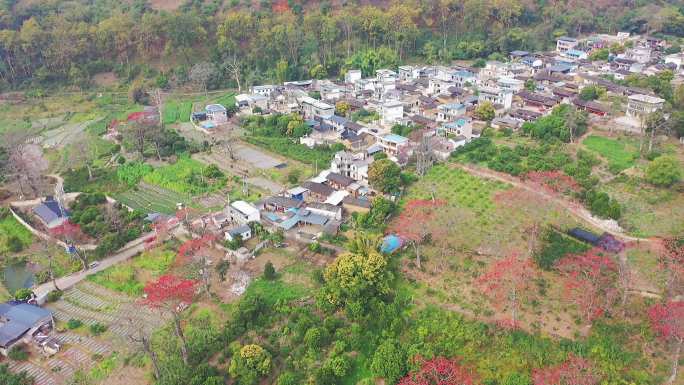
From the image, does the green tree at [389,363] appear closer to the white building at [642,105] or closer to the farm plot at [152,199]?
the farm plot at [152,199]

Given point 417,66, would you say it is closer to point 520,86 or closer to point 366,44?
point 366,44

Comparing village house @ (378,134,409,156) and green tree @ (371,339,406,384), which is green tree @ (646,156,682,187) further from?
green tree @ (371,339,406,384)

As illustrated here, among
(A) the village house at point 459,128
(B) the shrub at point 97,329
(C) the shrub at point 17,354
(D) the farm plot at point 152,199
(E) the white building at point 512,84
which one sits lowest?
(C) the shrub at point 17,354

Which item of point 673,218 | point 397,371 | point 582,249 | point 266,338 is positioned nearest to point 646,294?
point 582,249

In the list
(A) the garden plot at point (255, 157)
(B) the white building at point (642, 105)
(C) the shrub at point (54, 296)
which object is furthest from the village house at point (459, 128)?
(C) the shrub at point (54, 296)

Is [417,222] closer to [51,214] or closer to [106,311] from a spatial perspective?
[106,311]

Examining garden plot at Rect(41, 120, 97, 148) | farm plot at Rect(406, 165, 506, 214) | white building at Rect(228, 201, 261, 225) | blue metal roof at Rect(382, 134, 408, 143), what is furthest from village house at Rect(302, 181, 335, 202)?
garden plot at Rect(41, 120, 97, 148)
